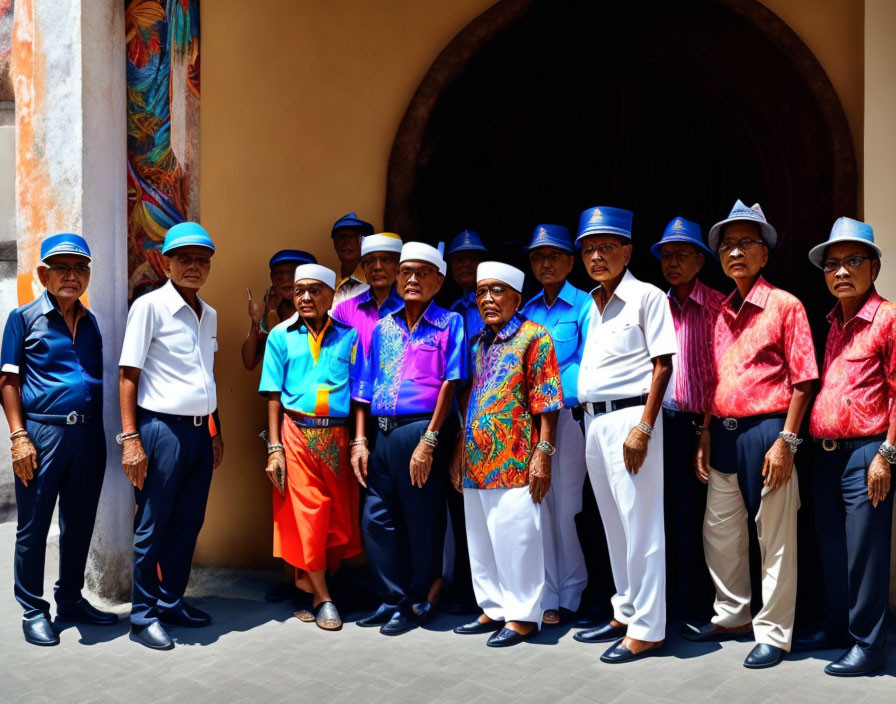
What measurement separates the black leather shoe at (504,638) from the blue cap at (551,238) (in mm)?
1945

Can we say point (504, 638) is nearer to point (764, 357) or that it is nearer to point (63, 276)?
point (764, 357)

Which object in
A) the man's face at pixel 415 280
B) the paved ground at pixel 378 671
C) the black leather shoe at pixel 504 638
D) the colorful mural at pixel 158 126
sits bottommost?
the paved ground at pixel 378 671

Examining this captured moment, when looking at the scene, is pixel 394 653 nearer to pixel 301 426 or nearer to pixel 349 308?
pixel 301 426

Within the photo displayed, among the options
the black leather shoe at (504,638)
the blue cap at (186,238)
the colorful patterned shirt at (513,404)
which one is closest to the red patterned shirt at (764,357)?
the colorful patterned shirt at (513,404)

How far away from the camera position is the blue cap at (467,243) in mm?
5016

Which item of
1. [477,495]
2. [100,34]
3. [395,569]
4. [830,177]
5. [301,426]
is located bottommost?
[395,569]

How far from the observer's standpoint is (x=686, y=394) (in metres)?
4.12

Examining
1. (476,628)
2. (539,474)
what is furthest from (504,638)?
(539,474)

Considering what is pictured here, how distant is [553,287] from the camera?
469cm

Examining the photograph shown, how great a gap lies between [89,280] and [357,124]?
6.33 ft

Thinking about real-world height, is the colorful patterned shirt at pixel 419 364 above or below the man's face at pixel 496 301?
below

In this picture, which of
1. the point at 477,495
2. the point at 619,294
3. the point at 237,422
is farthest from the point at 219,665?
the point at 619,294

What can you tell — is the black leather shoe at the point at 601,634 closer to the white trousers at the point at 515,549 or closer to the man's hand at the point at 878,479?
the white trousers at the point at 515,549

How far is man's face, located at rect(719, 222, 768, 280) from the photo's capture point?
398cm
